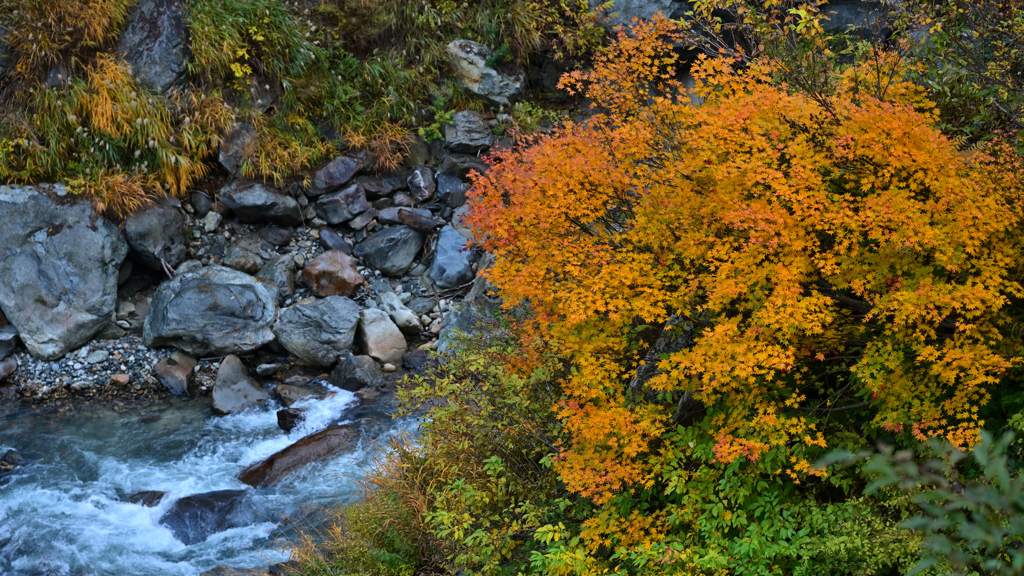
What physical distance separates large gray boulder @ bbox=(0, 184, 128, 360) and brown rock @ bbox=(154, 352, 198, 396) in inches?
40.7

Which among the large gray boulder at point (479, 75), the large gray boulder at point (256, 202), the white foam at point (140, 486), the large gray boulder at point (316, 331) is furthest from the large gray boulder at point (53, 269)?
the large gray boulder at point (479, 75)

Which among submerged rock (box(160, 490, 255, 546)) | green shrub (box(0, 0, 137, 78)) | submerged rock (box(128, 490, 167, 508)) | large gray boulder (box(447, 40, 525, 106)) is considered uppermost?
green shrub (box(0, 0, 137, 78))

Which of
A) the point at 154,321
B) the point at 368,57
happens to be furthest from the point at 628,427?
the point at 368,57

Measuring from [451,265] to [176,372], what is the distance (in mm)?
3543

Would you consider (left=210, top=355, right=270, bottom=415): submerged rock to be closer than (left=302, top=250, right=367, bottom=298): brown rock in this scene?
Yes

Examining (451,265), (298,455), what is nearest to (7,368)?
(298,455)

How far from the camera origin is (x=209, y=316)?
780 centimetres

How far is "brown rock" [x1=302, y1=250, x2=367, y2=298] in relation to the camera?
8.49m

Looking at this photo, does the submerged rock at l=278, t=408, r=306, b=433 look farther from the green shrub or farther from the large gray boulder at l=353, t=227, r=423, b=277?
the green shrub

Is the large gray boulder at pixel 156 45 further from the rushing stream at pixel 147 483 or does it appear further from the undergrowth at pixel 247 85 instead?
the rushing stream at pixel 147 483

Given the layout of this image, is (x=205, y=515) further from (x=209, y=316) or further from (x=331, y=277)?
(x=331, y=277)

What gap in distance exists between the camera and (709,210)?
11.1 ft

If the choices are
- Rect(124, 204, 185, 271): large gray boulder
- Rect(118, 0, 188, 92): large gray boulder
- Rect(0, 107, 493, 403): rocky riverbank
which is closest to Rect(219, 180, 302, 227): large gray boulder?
Rect(0, 107, 493, 403): rocky riverbank

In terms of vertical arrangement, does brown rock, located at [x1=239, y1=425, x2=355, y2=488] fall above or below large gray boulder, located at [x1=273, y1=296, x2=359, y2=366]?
below
